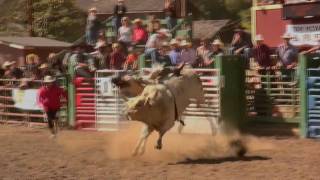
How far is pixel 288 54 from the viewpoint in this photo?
14453 mm

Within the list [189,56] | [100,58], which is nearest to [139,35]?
[100,58]

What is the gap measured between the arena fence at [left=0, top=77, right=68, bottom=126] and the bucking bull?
228 inches

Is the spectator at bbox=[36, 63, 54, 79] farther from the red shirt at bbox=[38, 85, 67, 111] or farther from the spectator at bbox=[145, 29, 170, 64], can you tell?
the spectator at bbox=[145, 29, 170, 64]

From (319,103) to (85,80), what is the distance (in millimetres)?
5982

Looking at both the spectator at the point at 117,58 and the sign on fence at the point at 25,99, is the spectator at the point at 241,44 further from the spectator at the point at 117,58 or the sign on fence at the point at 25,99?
the sign on fence at the point at 25,99

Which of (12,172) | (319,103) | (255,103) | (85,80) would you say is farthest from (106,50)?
(12,172)

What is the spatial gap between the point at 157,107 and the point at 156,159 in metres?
0.86

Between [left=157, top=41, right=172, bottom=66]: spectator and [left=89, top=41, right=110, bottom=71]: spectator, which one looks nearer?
[left=157, top=41, right=172, bottom=66]: spectator

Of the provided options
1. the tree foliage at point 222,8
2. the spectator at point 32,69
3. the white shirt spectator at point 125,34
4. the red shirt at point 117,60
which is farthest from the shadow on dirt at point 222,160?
the tree foliage at point 222,8

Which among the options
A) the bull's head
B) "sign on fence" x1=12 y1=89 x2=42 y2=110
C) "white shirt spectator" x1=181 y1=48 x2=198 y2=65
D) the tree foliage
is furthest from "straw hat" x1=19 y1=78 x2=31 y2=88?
the tree foliage

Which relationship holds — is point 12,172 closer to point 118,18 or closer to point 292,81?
point 292,81

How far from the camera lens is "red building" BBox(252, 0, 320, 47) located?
17984mm

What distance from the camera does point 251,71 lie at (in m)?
15.2

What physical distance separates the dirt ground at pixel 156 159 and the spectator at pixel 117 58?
2083 mm
